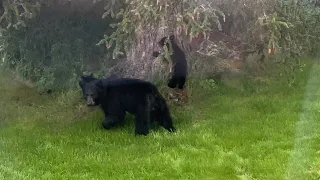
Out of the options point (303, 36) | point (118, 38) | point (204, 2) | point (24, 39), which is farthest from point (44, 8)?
point (303, 36)

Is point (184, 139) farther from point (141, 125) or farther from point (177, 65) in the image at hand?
point (177, 65)

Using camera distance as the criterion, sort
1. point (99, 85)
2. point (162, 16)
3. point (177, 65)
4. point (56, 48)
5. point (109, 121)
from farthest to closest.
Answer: point (56, 48) < point (177, 65) < point (109, 121) < point (99, 85) < point (162, 16)

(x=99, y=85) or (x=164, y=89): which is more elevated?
(x=99, y=85)

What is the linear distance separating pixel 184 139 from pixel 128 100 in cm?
105

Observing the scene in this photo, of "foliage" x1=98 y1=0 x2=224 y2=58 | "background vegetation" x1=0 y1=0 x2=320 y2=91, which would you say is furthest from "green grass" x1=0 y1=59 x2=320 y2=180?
"foliage" x1=98 y1=0 x2=224 y2=58

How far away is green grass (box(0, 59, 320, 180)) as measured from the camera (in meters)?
5.66

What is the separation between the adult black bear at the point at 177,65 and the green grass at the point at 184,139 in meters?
0.25

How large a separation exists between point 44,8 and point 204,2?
11.3ft

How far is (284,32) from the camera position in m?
7.49

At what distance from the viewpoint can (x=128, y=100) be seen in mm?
6969

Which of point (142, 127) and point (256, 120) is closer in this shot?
point (142, 127)

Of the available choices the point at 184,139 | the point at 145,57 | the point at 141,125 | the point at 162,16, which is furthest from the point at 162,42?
the point at 184,139

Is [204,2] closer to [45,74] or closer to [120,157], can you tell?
[120,157]

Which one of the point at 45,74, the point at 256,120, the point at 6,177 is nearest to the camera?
the point at 6,177
